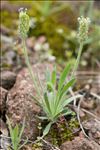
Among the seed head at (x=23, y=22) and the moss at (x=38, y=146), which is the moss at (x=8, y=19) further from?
the moss at (x=38, y=146)

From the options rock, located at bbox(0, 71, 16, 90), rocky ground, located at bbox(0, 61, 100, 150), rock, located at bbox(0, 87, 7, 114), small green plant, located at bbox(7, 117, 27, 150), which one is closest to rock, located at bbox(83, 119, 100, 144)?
rocky ground, located at bbox(0, 61, 100, 150)

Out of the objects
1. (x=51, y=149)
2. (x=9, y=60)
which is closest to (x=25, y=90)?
(x=51, y=149)

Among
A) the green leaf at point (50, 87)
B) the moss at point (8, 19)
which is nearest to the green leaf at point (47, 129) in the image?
the green leaf at point (50, 87)

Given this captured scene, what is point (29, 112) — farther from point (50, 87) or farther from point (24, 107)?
point (50, 87)

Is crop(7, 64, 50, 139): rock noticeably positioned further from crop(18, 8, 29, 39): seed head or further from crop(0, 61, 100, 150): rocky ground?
crop(18, 8, 29, 39): seed head

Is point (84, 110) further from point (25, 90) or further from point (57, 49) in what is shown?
point (57, 49)

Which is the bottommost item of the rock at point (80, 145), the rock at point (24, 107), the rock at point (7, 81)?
the rock at point (80, 145)
